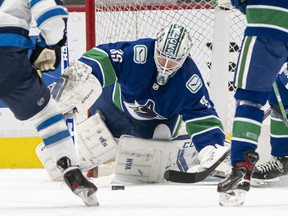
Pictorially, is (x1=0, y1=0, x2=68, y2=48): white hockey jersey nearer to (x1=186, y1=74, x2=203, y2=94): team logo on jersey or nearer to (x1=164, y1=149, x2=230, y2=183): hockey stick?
(x1=164, y1=149, x2=230, y2=183): hockey stick

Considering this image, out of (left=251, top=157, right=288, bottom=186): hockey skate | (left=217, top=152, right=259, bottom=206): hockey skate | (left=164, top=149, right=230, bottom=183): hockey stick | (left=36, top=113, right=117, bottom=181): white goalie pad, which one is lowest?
(left=36, top=113, right=117, bottom=181): white goalie pad

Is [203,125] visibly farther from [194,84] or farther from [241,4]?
[241,4]

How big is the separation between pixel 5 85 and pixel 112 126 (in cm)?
169

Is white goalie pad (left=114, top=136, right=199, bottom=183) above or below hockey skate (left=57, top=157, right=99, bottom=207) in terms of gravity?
below

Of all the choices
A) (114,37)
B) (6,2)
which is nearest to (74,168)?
(6,2)

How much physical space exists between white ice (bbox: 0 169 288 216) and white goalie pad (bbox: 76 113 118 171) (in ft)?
0.75

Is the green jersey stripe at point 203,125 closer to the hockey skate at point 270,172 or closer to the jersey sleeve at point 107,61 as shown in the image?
the hockey skate at point 270,172

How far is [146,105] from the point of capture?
14.0ft

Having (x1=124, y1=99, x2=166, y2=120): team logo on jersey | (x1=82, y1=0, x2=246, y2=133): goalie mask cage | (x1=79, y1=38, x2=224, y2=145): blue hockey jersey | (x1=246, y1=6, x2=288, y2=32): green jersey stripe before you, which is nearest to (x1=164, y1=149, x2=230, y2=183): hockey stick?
(x1=79, y1=38, x2=224, y2=145): blue hockey jersey

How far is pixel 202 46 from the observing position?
495cm

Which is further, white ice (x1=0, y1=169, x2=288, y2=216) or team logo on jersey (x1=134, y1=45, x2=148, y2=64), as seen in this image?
team logo on jersey (x1=134, y1=45, x2=148, y2=64)

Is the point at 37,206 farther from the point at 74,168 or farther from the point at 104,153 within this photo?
the point at 104,153

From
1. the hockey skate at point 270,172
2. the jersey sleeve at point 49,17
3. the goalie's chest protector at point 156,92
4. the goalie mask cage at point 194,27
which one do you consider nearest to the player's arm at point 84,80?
the goalie's chest protector at point 156,92

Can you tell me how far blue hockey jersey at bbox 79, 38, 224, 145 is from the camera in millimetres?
4090
